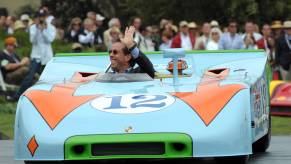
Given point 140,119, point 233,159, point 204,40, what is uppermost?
point 140,119

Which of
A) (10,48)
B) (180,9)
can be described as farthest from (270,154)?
(180,9)

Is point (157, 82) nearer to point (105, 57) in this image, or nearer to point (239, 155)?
point (239, 155)

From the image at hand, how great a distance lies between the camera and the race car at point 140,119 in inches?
304

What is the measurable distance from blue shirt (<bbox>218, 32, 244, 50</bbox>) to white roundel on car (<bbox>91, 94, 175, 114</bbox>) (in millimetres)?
11332

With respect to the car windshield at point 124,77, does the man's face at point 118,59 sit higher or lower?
higher

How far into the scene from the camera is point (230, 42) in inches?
771

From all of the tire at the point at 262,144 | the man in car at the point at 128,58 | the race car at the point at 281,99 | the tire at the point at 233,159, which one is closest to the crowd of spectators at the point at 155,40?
the race car at the point at 281,99

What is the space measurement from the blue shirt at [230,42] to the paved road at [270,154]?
7.85m

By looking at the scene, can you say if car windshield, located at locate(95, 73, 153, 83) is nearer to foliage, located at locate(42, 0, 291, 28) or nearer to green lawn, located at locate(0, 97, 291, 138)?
green lawn, located at locate(0, 97, 291, 138)

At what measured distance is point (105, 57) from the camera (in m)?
11.2

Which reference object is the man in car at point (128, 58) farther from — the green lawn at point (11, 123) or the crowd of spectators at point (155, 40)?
the crowd of spectators at point (155, 40)

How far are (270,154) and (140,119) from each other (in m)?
2.39

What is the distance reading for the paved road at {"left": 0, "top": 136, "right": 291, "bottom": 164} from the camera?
926 cm

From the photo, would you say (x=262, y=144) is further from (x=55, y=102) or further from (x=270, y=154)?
(x=55, y=102)
